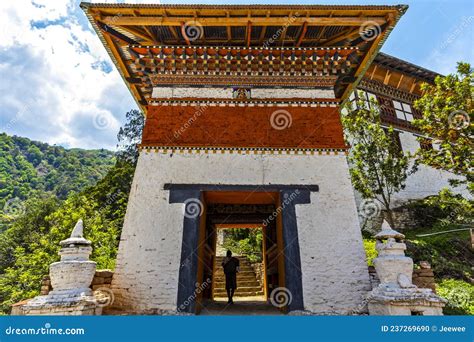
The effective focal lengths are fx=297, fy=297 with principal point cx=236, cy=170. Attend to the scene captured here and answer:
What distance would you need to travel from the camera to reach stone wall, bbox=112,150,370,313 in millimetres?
Answer: 5926

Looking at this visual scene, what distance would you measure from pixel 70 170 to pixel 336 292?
77.4 meters

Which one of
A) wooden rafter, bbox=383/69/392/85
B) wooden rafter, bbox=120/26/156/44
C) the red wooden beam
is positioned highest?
wooden rafter, bbox=383/69/392/85

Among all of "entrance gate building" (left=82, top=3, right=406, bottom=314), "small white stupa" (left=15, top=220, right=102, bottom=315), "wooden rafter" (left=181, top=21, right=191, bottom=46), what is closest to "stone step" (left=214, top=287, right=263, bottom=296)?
"entrance gate building" (left=82, top=3, right=406, bottom=314)

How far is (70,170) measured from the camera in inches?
2798

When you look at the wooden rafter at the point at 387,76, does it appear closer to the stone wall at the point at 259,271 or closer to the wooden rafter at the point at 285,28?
the stone wall at the point at 259,271

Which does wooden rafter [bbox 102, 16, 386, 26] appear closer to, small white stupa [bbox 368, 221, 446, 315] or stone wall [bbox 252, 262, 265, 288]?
small white stupa [bbox 368, 221, 446, 315]

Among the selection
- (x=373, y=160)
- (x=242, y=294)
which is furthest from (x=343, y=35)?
(x=242, y=294)

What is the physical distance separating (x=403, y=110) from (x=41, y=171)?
275 ft

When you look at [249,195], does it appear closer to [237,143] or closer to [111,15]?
[237,143]

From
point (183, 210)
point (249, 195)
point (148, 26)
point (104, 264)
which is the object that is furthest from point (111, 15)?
point (104, 264)

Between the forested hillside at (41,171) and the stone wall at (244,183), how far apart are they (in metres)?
44.8

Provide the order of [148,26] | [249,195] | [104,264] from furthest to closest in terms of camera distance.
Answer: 1. [104,264]
2. [148,26]
3. [249,195]

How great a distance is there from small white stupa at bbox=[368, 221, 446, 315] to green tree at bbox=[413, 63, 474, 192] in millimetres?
6055

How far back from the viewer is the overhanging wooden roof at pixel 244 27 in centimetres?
702
